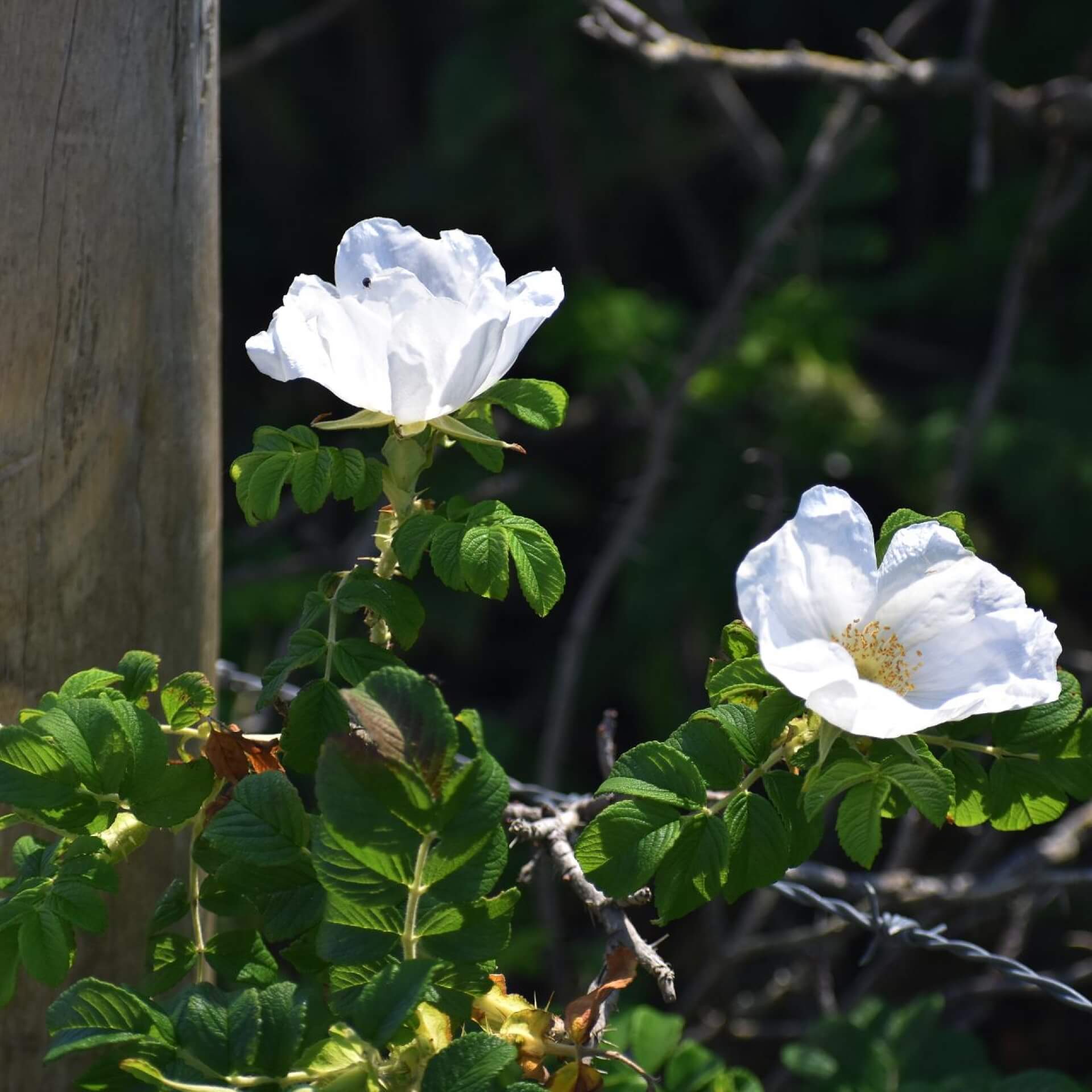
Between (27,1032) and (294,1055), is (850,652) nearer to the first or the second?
(294,1055)

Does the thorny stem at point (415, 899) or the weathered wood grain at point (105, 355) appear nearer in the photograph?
the thorny stem at point (415, 899)

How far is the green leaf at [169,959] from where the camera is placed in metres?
0.98

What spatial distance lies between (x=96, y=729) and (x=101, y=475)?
0.34 m

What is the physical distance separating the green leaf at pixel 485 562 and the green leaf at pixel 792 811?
0.24 meters

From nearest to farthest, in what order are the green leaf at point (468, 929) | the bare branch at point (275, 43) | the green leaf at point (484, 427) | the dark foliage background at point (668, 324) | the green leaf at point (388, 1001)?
the green leaf at point (388, 1001), the green leaf at point (468, 929), the green leaf at point (484, 427), the bare branch at point (275, 43), the dark foliage background at point (668, 324)

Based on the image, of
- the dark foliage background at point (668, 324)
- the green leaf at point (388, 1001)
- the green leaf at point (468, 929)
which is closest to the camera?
the green leaf at point (388, 1001)

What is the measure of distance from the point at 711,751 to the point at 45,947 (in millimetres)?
495

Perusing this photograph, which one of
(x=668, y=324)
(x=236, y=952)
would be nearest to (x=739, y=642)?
(x=236, y=952)

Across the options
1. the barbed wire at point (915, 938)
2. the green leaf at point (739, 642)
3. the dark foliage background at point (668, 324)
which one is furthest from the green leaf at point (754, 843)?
the dark foliage background at point (668, 324)

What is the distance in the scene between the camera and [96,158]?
1064 mm

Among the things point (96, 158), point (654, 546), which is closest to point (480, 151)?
point (654, 546)

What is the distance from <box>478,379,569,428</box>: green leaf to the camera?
3.05 feet

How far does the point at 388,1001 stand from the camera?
0.74 m

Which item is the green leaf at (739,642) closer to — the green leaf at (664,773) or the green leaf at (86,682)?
the green leaf at (664,773)
